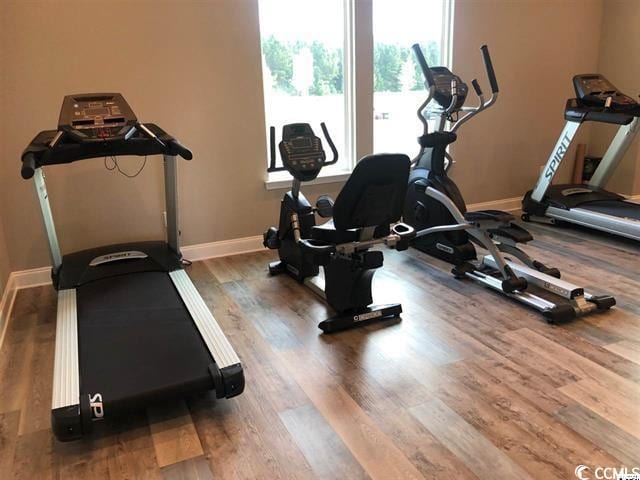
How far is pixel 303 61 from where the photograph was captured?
4.32 metres

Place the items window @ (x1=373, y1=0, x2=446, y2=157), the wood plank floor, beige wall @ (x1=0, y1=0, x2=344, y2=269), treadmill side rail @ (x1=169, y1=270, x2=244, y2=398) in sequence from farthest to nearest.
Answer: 1. window @ (x1=373, y1=0, x2=446, y2=157)
2. beige wall @ (x1=0, y1=0, x2=344, y2=269)
3. treadmill side rail @ (x1=169, y1=270, x2=244, y2=398)
4. the wood plank floor

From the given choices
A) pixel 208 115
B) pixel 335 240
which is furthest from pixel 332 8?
pixel 335 240

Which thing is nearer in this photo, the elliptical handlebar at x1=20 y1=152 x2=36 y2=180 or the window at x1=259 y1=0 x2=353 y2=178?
the elliptical handlebar at x1=20 y1=152 x2=36 y2=180

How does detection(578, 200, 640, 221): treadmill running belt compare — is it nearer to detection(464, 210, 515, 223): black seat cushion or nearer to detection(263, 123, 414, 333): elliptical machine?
detection(464, 210, 515, 223): black seat cushion

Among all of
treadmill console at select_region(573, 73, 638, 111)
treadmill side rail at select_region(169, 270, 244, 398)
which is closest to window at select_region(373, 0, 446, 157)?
treadmill console at select_region(573, 73, 638, 111)

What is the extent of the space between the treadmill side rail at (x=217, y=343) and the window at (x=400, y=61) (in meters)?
2.54

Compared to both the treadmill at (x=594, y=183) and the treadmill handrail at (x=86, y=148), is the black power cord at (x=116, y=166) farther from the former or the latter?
the treadmill at (x=594, y=183)

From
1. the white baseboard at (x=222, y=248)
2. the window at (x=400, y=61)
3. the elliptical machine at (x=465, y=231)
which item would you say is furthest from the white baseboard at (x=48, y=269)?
the window at (x=400, y=61)

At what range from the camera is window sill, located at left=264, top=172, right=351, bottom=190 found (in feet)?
14.1

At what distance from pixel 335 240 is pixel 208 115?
178 centimetres

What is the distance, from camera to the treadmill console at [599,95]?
4402 mm

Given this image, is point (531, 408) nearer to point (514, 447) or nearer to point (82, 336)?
point (514, 447)

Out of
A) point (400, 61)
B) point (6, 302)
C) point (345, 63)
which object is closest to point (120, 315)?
point (6, 302)

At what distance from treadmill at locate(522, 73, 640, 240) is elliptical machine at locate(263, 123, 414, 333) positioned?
2.30 m
